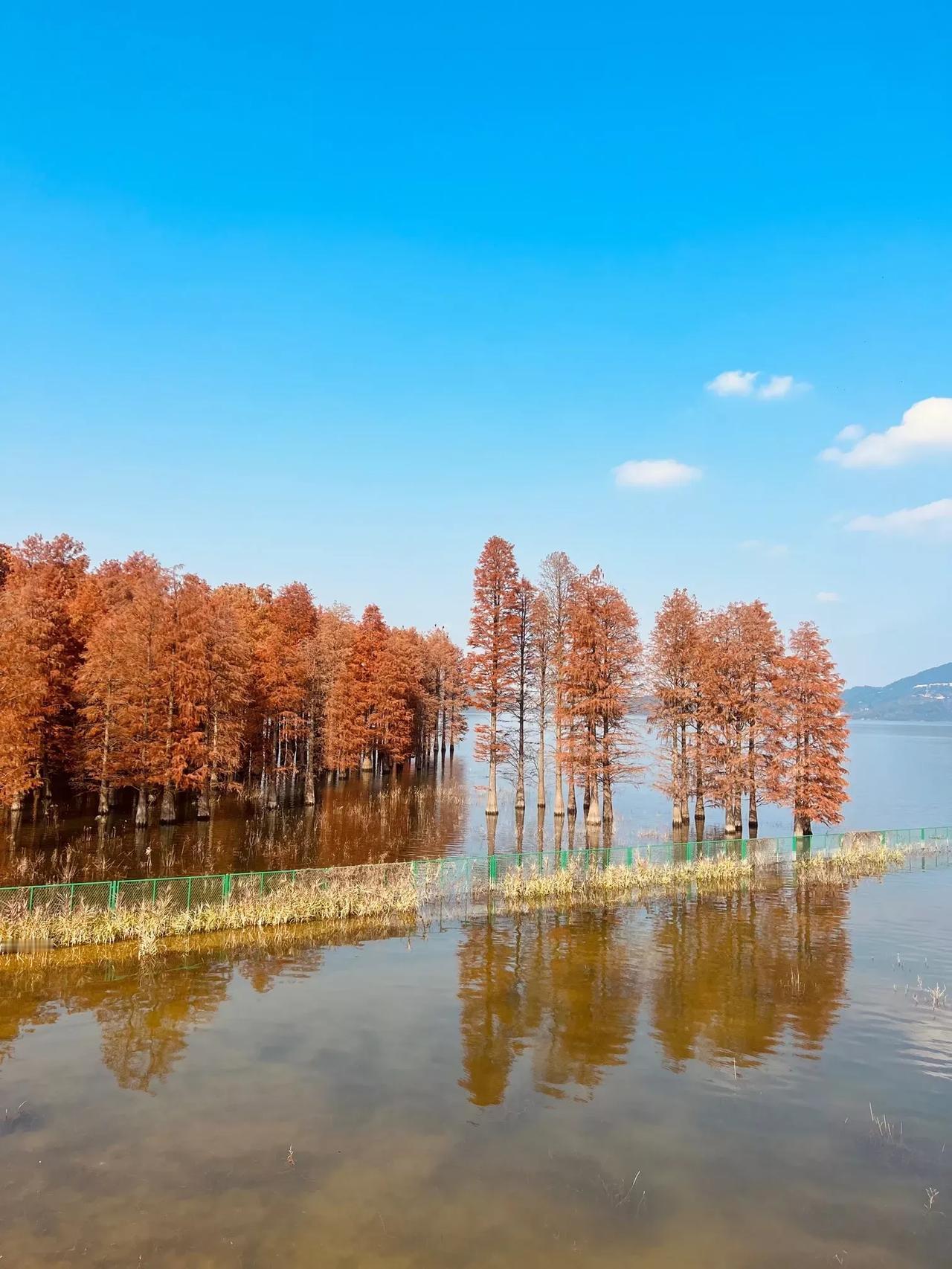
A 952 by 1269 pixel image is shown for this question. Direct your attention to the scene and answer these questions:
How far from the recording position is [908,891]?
102 feet

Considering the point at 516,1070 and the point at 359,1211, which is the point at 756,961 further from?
the point at 359,1211

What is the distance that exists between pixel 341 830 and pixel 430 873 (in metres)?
15.4

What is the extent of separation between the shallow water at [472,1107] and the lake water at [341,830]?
12.2 m

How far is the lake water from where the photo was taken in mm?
32125

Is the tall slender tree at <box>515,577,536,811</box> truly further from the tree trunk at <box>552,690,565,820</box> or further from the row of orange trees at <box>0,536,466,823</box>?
the row of orange trees at <box>0,536,466,823</box>

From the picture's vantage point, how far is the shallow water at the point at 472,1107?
9.48 m

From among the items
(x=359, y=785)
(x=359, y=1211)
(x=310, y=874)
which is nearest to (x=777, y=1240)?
(x=359, y=1211)

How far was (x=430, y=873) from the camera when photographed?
1105 inches

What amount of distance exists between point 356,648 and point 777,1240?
61346 mm

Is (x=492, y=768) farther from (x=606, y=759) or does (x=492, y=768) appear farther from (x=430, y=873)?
(x=430, y=873)

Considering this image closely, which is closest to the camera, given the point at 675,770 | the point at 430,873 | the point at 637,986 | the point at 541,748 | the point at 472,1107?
the point at 472,1107

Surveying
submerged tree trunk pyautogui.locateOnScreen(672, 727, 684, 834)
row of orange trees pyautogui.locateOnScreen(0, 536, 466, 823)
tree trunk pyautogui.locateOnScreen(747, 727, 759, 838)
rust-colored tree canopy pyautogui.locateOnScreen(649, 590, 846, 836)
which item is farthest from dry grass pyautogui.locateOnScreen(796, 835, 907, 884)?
row of orange trees pyautogui.locateOnScreen(0, 536, 466, 823)

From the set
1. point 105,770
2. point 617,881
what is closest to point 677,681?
point 617,881

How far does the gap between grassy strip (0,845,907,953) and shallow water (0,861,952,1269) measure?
1075 millimetres
